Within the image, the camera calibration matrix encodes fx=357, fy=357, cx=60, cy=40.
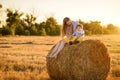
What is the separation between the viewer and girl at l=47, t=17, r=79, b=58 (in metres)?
11.4

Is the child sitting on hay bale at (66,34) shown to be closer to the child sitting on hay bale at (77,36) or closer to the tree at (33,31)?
the child sitting on hay bale at (77,36)

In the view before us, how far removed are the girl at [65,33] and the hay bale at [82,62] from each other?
202mm

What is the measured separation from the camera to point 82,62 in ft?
35.4

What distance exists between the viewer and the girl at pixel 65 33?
449 inches

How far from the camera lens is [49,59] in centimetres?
1159

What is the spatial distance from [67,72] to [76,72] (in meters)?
0.30

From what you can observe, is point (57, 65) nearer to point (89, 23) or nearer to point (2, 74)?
point (2, 74)

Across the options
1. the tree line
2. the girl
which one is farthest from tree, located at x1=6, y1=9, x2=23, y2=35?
the girl

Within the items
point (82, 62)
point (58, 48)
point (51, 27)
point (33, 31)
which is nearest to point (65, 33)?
point (58, 48)

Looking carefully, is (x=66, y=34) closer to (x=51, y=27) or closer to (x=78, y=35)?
(x=78, y=35)

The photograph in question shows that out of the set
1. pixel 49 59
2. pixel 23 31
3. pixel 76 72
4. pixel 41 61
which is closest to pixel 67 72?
pixel 76 72

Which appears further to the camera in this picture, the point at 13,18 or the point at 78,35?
the point at 13,18

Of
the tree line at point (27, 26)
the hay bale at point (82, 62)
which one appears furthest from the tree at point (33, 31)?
the hay bale at point (82, 62)

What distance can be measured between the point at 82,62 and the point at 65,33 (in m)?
1.35
